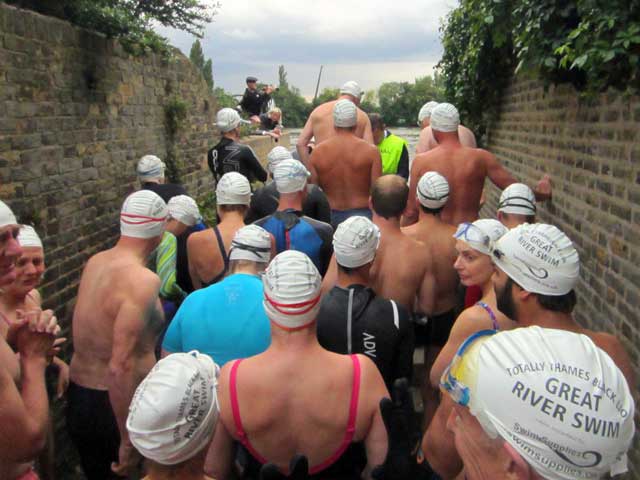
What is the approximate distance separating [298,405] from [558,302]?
1185 millimetres

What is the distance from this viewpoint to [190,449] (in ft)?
5.89

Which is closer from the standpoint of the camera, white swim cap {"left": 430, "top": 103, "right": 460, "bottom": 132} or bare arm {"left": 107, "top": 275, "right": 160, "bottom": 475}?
bare arm {"left": 107, "top": 275, "right": 160, "bottom": 475}

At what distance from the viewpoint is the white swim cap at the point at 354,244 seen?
3186 millimetres

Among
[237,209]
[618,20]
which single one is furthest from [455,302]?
[618,20]

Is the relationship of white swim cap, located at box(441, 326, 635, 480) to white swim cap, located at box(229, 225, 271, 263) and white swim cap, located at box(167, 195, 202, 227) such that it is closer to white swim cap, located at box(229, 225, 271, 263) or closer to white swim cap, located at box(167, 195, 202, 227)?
white swim cap, located at box(229, 225, 271, 263)

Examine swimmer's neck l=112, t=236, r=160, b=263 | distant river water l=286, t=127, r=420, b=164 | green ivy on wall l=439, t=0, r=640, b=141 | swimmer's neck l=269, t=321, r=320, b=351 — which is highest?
green ivy on wall l=439, t=0, r=640, b=141

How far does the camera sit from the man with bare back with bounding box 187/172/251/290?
429cm

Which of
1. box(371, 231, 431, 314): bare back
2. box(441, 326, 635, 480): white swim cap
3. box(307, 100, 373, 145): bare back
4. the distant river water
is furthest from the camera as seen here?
the distant river water

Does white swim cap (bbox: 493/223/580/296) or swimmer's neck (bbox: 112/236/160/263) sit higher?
white swim cap (bbox: 493/223/580/296)

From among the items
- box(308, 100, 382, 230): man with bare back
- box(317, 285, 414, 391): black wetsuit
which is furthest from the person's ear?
box(308, 100, 382, 230): man with bare back

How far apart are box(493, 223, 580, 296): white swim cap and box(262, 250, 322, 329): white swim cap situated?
0.88m

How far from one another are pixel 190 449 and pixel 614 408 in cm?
119

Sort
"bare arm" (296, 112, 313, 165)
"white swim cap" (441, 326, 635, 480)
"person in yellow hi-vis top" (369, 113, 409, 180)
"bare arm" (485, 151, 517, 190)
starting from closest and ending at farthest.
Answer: "white swim cap" (441, 326, 635, 480), "bare arm" (485, 151, 517, 190), "bare arm" (296, 112, 313, 165), "person in yellow hi-vis top" (369, 113, 409, 180)

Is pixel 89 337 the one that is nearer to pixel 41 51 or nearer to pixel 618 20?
pixel 41 51
